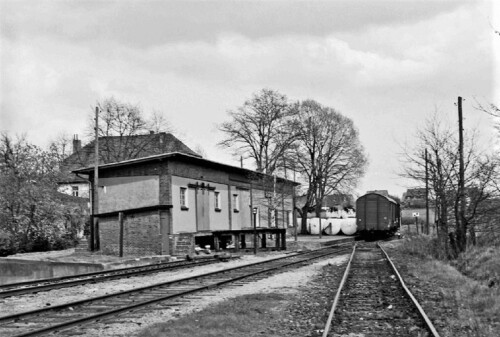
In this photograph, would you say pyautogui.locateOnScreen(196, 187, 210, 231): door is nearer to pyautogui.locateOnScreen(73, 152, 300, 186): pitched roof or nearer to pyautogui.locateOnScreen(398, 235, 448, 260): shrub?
pyautogui.locateOnScreen(73, 152, 300, 186): pitched roof

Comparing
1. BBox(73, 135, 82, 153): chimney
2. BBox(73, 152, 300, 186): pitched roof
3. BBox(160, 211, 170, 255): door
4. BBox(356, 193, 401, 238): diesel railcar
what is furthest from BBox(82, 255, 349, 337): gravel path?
BBox(73, 135, 82, 153): chimney

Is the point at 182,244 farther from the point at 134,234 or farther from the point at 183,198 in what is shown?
the point at 183,198

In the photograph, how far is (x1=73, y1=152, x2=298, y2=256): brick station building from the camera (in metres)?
29.1

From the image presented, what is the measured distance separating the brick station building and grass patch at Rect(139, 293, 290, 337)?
1675cm

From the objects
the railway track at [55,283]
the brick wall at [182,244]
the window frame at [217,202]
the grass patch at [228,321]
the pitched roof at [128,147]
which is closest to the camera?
the grass patch at [228,321]

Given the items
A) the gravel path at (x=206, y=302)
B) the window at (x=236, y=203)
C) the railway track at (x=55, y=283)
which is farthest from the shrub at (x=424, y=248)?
the railway track at (x=55, y=283)

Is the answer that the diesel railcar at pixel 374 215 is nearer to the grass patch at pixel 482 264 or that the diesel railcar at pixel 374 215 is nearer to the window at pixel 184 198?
the window at pixel 184 198

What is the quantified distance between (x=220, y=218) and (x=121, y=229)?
962cm

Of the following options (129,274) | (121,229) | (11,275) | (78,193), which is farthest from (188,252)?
(78,193)

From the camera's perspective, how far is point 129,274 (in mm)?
18062

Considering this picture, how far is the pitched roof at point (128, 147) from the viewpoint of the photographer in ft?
176

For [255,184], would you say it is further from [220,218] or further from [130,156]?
[130,156]

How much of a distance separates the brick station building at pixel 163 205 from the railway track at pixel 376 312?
14622 mm

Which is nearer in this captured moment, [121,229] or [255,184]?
[121,229]
